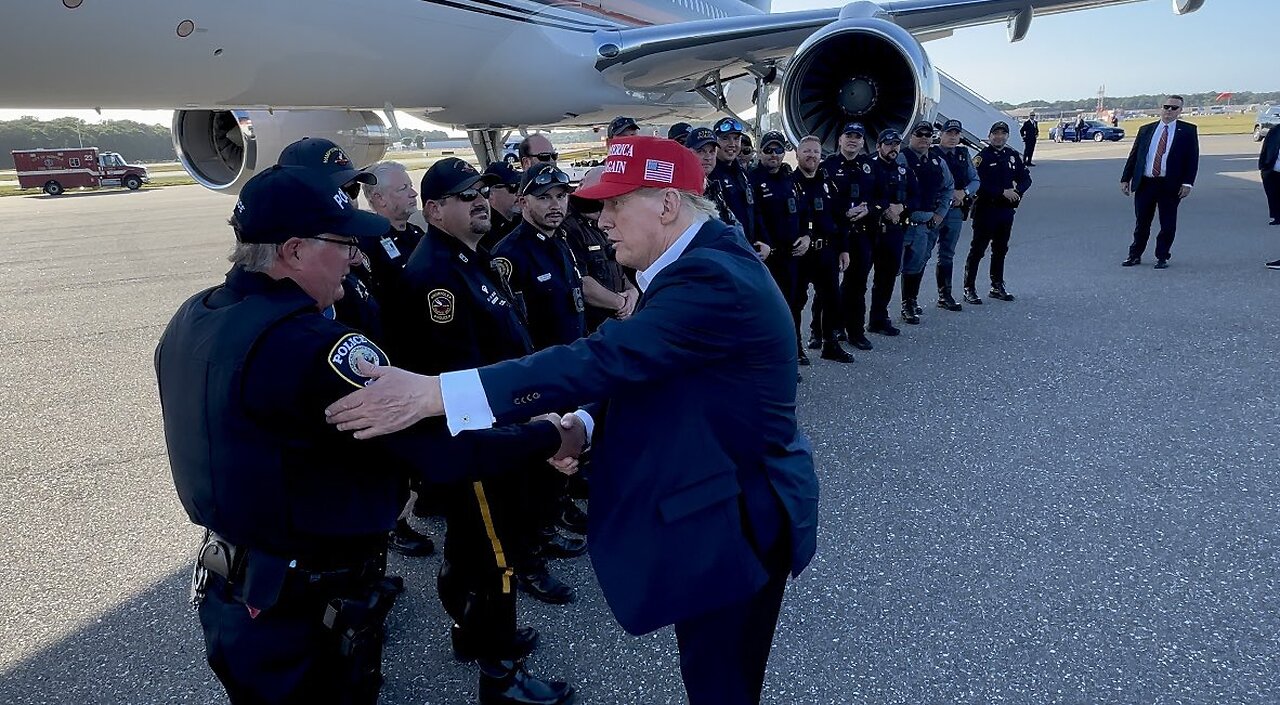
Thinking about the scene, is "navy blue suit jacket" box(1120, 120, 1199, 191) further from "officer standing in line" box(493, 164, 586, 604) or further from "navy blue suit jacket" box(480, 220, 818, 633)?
"navy blue suit jacket" box(480, 220, 818, 633)

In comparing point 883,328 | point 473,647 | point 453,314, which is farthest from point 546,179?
point 883,328

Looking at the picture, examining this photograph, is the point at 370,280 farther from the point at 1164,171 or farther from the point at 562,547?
the point at 1164,171

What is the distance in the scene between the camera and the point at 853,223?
628cm

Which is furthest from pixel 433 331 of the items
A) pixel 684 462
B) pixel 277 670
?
pixel 684 462

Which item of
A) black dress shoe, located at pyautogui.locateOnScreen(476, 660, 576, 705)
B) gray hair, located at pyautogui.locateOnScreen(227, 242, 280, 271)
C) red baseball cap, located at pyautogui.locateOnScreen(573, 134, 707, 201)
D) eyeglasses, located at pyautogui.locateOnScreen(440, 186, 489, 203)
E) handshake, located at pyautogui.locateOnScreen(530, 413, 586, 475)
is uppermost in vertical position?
red baseball cap, located at pyautogui.locateOnScreen(573, 134, 707, 201)

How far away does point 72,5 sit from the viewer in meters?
3.98

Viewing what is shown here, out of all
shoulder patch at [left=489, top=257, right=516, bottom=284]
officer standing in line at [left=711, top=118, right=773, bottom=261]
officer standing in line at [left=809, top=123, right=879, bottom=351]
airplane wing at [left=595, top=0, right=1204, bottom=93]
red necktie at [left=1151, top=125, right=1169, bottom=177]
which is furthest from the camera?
airplane wing at [left=595, top=0, right=1204, bottom=93]

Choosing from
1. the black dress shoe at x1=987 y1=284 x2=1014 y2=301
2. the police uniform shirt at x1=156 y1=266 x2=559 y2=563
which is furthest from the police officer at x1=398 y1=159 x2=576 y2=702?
the black dress shoe at x1=987 y1=284 x2=1014 y2=301

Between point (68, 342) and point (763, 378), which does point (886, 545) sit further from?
point (68, 342)

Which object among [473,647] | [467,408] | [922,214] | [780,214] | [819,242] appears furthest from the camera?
[922,214]

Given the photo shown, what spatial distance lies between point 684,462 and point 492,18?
712 centimetres

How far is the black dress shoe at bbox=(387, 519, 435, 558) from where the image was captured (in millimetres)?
3447

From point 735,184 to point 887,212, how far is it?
1547 millimetres

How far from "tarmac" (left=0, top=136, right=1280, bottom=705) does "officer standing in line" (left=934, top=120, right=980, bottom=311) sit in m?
0.50
